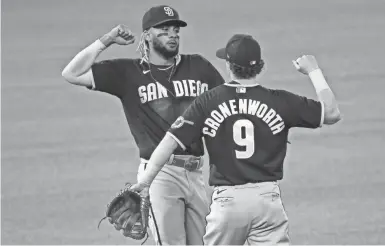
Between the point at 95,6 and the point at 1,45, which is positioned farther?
the point at 95,6

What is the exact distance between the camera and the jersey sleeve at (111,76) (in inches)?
285

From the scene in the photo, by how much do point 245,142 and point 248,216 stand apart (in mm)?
425

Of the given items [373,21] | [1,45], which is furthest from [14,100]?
[373,21]

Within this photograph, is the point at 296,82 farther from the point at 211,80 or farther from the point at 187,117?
the point at 187,117

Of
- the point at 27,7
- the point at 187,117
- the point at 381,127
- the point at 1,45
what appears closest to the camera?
the point at 187,117

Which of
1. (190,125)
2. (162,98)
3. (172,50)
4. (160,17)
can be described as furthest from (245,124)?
(160,17)

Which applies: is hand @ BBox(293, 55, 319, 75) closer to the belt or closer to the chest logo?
the chest logo

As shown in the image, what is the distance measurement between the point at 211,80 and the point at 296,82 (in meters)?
7.41

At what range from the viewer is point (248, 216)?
20.5 feet

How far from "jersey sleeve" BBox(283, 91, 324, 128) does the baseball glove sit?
1.03 m

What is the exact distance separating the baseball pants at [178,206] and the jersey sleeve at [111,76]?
528 millimetres

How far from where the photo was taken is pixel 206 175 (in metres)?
11.2

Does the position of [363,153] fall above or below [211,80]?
below

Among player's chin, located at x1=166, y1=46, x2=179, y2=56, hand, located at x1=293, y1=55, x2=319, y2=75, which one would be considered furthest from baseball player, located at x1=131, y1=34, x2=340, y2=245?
player's chin, located at x1=166, y1=46, x2=179, y2=56
